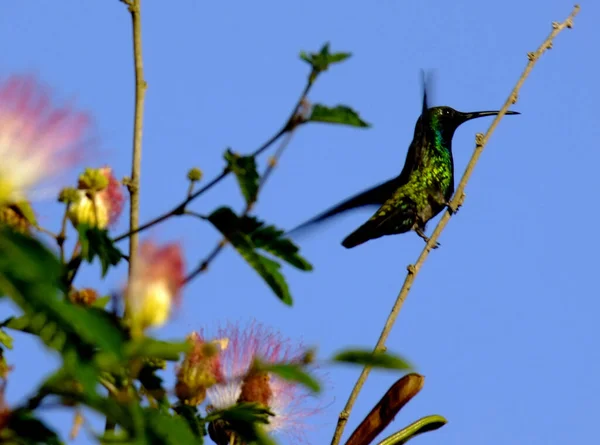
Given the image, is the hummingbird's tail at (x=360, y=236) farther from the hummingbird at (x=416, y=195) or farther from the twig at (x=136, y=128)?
the twig at (x=136, y=128)

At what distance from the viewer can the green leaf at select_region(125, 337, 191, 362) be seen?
1.33 metres

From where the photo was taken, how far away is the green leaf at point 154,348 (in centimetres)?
133

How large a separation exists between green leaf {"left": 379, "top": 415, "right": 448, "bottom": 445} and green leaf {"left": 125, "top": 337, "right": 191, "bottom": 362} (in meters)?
1.12

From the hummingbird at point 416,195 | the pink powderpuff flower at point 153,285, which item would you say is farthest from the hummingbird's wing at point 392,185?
the pink powderpuff flower at point 153,285

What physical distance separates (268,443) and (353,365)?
0.25 m

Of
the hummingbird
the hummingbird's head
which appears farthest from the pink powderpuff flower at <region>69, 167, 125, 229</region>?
the hummingbird's head

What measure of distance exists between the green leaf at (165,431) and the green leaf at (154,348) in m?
0.09

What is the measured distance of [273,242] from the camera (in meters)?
1.80

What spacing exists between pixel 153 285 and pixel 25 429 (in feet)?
0.96

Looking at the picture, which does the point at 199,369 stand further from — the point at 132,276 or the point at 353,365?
the point at 353,365

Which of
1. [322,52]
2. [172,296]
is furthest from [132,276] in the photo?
[322,52]

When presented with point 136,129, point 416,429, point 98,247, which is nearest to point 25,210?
point 98,247

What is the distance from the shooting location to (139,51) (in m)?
1.96

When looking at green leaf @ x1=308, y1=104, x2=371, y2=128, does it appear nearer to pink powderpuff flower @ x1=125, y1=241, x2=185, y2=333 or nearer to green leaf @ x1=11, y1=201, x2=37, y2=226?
pink powderpuff flower @ x1=125, y1=241, x2=185, y2=333
